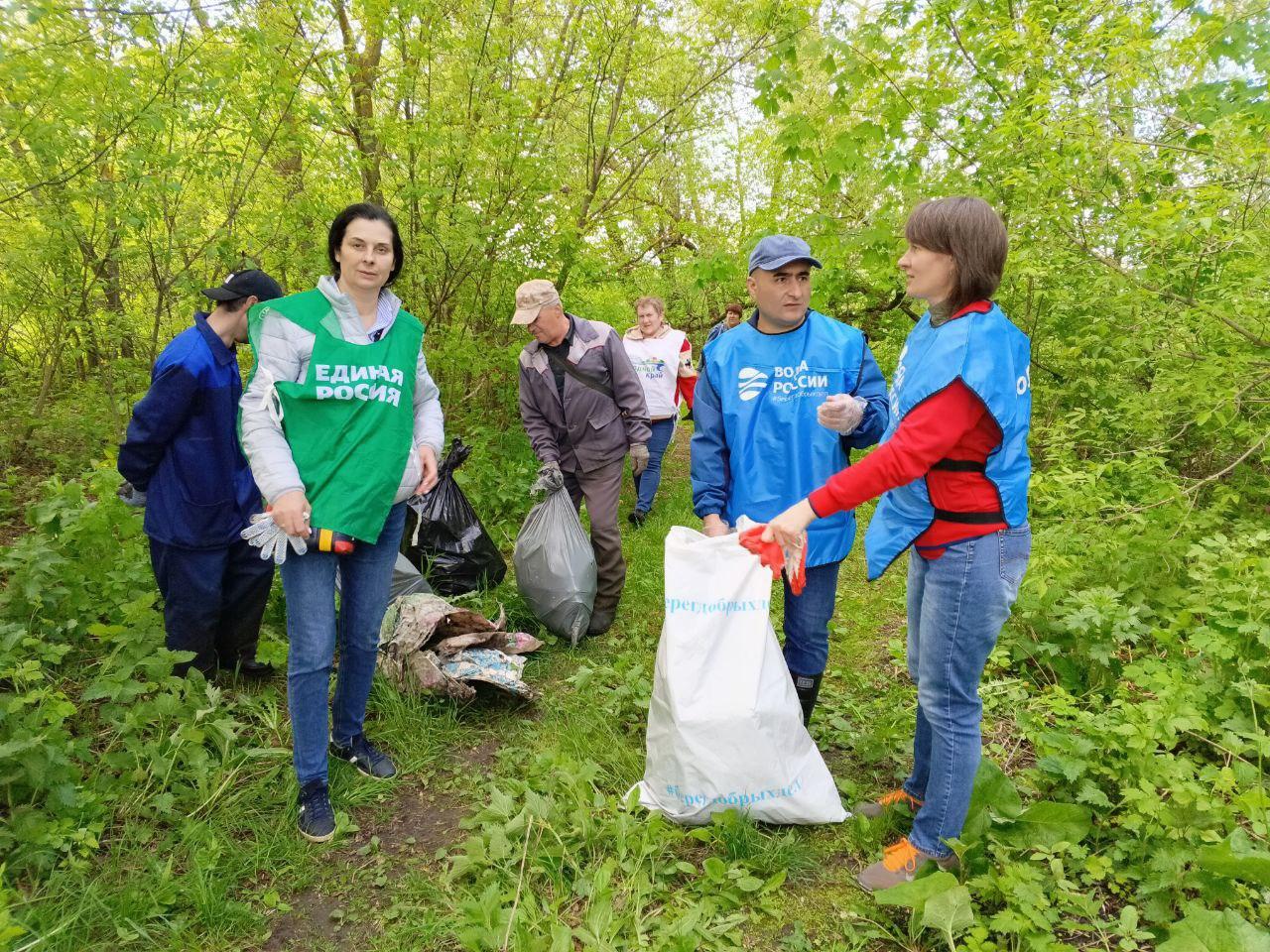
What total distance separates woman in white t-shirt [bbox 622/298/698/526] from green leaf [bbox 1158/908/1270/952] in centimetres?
425

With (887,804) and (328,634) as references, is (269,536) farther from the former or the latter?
(887,804)

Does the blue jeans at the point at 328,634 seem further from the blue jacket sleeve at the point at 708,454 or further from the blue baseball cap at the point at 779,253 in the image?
the blue baseball cap at the point at 779,253

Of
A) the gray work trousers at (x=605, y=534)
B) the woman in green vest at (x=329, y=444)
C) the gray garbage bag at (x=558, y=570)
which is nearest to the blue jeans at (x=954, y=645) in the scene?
the woman in green vest at (x=329, y=444)

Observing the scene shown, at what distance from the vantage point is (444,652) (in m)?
3.02

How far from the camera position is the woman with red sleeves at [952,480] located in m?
1.67

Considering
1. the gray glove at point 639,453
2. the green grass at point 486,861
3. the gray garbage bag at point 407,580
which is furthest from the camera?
the gray glove at point 639,453

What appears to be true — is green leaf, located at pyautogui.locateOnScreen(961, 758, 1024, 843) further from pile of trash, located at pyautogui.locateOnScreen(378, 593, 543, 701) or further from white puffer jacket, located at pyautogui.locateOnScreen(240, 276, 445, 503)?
white puffer jacket, located at pyautogui.locateOnScreen(240, 276, 445, 503)

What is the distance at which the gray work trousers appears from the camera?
12.7 feet

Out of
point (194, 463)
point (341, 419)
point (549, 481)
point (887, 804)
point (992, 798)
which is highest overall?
point (341, 419)

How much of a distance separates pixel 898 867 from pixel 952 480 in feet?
3.57

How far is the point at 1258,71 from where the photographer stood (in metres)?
3.33

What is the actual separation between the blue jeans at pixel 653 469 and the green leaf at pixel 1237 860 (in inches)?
158

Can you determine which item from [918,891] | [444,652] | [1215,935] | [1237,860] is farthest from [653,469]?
[1215,935]

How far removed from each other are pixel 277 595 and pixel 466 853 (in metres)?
1.97
